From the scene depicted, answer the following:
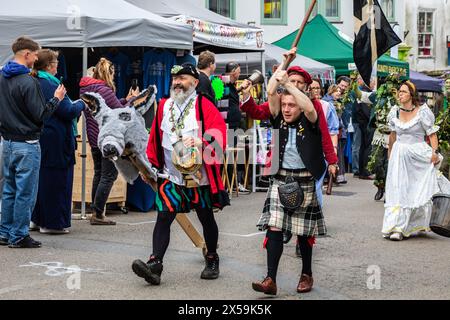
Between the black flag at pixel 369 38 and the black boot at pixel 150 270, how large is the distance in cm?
302

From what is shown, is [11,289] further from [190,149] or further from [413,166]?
[413,166]

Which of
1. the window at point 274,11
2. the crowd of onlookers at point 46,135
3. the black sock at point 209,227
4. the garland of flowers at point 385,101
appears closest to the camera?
the black sock at point 209,227

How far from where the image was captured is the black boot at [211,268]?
7574mm

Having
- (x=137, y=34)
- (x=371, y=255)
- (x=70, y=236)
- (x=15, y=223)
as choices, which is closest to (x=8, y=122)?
(x=15, y=223)

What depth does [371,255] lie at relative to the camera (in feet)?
29.8

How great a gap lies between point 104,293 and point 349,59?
16418mm

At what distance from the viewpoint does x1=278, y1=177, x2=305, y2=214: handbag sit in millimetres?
6883

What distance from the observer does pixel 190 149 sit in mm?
7238

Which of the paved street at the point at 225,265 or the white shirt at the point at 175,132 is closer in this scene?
the paved street at the point at 225,265

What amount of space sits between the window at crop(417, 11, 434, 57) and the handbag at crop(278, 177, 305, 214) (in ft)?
112

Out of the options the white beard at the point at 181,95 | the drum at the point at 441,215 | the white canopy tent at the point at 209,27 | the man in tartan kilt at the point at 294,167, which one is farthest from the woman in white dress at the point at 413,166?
the white canopy tent at the point at 209,27

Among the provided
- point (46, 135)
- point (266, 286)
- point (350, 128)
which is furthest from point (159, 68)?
point (350, 128)

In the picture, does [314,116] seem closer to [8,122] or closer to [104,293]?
[104,293]

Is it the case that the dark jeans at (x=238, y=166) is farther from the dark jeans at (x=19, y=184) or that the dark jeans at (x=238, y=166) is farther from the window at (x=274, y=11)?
the window at (x=274, y=11)
